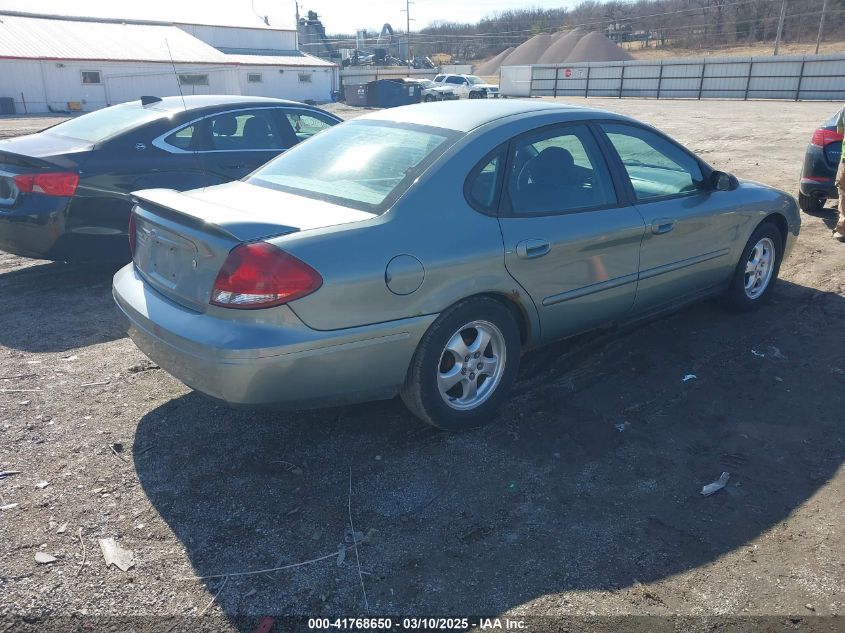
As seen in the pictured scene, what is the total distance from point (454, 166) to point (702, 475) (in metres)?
1.96

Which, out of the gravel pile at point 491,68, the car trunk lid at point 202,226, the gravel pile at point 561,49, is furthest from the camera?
the gravel pile at point 491,68

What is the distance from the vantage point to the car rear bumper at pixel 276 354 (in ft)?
9.91

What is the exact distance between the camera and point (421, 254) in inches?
130

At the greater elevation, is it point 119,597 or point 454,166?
point 454,166

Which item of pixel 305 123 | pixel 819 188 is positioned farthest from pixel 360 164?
pixel 819 188

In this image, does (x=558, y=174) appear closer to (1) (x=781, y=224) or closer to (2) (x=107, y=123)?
(1) (x=781, y=224)

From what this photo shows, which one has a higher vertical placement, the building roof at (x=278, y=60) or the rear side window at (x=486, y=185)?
the building roof at (x=278, y=60)

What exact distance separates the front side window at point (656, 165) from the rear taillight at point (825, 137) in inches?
171

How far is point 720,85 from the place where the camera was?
37656mm

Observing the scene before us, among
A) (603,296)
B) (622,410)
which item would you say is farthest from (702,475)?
(603,296)

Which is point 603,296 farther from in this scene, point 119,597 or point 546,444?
point 119,597

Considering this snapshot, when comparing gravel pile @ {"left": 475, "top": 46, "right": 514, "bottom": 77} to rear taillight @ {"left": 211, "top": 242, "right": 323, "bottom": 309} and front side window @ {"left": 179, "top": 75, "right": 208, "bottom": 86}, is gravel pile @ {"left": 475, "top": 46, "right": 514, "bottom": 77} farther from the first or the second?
Result: rear taillight @ {"left": 211, "top": 242, "right": 323, "bottom": 309}

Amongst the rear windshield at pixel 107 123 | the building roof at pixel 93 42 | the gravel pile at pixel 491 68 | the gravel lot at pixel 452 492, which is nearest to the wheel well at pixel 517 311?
the gravel lot at pixel 452 492

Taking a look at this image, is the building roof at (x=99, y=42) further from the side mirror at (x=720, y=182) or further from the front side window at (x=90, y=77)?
the side mirror at (x=720, y=182)
